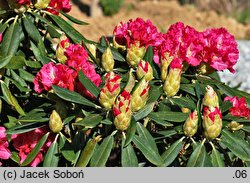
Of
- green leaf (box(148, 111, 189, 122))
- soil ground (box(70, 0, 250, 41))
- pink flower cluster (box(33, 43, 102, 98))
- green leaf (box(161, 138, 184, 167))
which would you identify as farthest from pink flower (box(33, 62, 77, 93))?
soil ground (box(70, 0, 250, 41))

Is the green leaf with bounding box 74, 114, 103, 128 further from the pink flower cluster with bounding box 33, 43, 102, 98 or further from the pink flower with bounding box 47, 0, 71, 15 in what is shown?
the pink flower with bounding box 47, 0, 71, 15

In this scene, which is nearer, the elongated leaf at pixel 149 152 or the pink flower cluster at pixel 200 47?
the elongated leaf at pixel 149 152

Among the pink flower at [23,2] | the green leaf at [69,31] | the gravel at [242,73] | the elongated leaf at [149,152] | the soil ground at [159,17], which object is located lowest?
the soil ground at [159,17]

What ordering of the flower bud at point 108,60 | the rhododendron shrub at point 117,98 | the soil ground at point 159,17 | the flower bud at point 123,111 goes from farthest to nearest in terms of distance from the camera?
the soil ground at point 159,17 → the flower bud at point 108,60 → the rhododendron shrub at point 117,98 → the flower bud at point 123,111

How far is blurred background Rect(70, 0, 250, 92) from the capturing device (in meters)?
10.7

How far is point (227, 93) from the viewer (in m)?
2.63

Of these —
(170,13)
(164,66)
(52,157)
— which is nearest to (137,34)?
(164,66)

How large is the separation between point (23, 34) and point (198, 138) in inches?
36.2

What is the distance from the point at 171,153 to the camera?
2338mm

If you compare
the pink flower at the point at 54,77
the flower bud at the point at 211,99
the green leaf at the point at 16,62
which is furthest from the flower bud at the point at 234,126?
A: the green leaf at the point at 16,62

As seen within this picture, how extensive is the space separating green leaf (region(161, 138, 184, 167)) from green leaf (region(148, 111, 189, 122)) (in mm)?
93

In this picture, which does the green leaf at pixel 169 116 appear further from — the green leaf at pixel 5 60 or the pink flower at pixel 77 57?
the green leaf at pixel 5 60

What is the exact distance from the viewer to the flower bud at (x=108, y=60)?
99.0 inches
